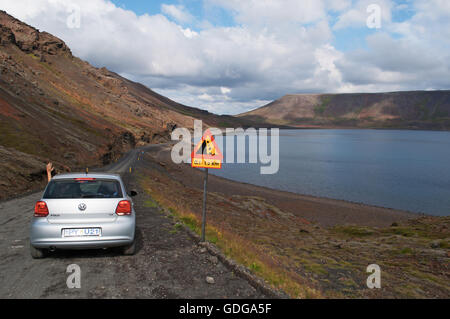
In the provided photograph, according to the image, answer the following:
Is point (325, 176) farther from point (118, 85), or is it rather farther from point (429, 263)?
point (118, 85)

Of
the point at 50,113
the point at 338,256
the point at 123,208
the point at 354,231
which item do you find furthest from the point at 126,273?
the point at 50,113

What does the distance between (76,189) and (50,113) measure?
58.5 m

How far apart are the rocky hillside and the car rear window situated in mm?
14035

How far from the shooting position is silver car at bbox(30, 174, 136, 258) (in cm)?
677

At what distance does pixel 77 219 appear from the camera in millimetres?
6875

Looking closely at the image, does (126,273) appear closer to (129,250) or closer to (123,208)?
(129,250)

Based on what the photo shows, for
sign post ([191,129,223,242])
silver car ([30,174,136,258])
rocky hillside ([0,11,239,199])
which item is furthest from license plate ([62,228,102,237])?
rocky hillside ([0,11,239,199])

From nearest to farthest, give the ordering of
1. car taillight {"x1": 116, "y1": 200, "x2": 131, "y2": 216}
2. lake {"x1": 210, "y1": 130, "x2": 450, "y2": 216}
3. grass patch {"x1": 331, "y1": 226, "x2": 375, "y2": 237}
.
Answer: car taillight {"x1": 116, "y1": 200, "x2": 131, "y2": 216} → grass patch {"x1": 331, "y1": 226, "x2": 375, "y2": 237} → lake {"x1": 210, "y1": 130, "x2": 450, "y2": 216}

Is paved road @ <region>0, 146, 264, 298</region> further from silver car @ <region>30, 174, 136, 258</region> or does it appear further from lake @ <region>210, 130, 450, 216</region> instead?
lake @ <region>210, 130, 450, 216</region>

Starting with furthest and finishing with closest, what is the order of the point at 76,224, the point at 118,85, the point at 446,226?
the point at 118,85 < the point at 446,226 < the point at 76,224

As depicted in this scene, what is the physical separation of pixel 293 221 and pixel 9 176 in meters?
21.8

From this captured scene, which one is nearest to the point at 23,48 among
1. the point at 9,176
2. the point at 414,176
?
the point at 9,176
